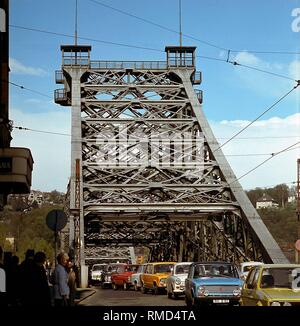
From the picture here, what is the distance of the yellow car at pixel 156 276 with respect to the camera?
29.0 meters

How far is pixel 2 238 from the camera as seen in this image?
2308 inches

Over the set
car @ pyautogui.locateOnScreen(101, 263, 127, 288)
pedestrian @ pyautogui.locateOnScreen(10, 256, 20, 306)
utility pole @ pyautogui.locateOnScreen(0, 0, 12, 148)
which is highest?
utility pole @ pyautogui.locateOnScreen(0, 0, 12, 148)

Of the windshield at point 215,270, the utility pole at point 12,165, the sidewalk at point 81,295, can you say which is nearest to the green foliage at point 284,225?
the sidewalk at point 81,295

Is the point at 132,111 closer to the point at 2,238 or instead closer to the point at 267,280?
the point at 2,238

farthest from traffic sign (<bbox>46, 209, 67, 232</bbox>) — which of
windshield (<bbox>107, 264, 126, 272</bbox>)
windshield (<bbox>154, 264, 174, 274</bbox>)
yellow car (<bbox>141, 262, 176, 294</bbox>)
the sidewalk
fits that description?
windshield (<bbox>107, 264, 126, 272</bbox>)

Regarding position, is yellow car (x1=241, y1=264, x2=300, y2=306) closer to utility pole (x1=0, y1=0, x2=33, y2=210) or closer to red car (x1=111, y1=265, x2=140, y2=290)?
utility pole (x1=0, y1=0, x2=33, y2=210)

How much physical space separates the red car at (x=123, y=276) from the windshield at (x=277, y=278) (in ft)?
83.2

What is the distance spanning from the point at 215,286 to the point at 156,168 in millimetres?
29238

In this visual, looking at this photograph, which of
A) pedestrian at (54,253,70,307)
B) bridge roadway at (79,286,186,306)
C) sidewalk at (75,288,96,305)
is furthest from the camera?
sidewalk at (75,288,96,305)

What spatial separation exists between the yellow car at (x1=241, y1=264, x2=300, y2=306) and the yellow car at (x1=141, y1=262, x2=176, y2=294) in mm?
15714

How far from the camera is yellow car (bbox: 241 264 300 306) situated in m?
11.6

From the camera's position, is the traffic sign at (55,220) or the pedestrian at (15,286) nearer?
the pedestrian at (15,286)

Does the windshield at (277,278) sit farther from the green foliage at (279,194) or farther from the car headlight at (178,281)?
the green foliage at (279,194)

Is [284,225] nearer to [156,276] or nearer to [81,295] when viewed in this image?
[156,276]
